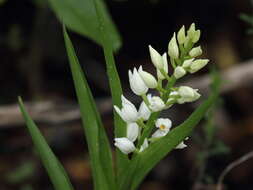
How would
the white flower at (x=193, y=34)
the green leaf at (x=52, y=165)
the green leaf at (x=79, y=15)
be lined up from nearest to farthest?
1. the white flower at (x=193, y=34)
2. the green leaf at (x=52, y=165)
3. the green leaf at (x=79, y=15)

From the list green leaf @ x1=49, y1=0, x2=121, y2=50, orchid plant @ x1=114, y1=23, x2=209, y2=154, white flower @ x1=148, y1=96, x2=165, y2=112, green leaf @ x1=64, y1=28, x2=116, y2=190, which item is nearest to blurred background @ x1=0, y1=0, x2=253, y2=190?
green leaf @ x1=49, y1=0, x2=121, y2=50

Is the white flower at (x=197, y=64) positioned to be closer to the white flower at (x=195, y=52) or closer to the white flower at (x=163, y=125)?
the white flower at (x=195, y=52)

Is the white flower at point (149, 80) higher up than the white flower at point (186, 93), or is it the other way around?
the white flower at point (149, 80)

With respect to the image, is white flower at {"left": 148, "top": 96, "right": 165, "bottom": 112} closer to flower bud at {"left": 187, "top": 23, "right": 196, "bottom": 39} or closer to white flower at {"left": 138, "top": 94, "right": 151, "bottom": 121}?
white flower at {"left": 138, "top": 94, "right": 151, "bottom": 121}

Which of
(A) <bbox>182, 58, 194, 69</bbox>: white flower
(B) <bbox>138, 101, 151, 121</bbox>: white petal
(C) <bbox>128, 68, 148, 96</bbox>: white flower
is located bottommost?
(B) <bbox>138, 101, 151, 121</bbox>: white petal

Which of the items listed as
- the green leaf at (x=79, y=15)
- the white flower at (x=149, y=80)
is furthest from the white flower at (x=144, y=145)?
the green leaf at (x=79, y=15)

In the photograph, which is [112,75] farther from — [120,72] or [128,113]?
[120,72]

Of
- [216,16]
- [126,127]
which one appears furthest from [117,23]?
[126,127]

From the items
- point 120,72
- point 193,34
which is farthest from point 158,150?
point 120,72
